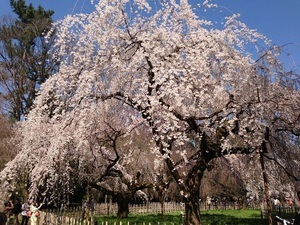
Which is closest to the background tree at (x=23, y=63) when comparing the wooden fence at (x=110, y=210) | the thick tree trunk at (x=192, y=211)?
the wooden fence at (x=110, y=210)

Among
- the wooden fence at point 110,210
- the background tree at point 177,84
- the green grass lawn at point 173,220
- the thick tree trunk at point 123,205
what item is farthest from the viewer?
the thick tree trunk at point 123,205

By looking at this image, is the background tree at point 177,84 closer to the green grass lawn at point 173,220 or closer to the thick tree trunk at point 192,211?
the thick tree trunk at point 192,211

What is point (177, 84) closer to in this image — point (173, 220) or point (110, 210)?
point (173, 220)

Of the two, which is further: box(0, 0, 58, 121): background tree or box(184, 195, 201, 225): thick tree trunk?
box(0, 0, 58, 121): background tree

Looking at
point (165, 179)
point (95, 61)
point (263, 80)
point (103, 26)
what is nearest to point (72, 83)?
point (95, 61)

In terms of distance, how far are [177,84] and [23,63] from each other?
17.0 metres

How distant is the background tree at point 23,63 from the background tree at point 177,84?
12846 millimetres

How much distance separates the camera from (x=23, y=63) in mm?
22656

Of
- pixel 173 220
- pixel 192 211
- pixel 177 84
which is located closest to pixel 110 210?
pixel 173 220

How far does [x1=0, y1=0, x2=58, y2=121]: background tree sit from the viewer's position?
22.1m

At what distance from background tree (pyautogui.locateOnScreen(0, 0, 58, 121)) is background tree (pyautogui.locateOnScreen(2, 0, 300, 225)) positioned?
12.8 metres

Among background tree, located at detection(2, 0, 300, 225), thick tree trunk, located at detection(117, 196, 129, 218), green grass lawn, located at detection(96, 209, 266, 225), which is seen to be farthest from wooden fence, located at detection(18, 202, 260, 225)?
background tree, located at detection(2, 0, 300, 225)

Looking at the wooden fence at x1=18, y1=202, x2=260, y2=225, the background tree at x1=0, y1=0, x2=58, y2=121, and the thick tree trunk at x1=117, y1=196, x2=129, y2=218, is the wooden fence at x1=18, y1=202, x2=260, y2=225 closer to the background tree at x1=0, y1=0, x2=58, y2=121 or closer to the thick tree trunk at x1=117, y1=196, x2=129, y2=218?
the thick tree trunk at x1=117, y1=196, x2=129, y2=218

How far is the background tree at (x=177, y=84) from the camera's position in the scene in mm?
8617
